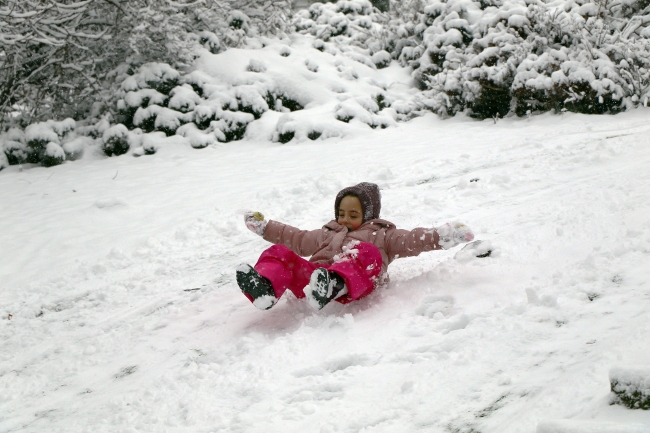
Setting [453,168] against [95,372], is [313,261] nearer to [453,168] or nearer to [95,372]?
[95,372]

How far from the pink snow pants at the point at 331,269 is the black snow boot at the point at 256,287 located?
0.11ft

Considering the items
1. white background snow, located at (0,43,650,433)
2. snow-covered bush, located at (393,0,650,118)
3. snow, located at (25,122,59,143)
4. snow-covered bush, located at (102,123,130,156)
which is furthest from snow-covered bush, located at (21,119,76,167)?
snow-covered bush, located at (393,0,650,118)

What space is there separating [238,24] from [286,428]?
1021cm

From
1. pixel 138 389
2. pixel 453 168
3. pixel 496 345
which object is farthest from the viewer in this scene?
pixel 453 168

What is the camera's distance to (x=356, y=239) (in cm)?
340

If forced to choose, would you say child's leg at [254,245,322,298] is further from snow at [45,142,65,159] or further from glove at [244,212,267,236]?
snow at [45,142,65,159]

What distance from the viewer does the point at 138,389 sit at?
252 centimetres

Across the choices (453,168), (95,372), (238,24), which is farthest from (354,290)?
(238,24)

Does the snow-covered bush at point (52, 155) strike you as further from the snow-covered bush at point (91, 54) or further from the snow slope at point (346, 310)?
the snow slope at point (346, 310)

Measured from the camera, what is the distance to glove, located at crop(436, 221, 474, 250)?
309cm

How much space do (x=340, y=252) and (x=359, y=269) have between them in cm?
29

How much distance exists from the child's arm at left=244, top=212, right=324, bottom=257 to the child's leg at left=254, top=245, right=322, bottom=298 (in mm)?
297

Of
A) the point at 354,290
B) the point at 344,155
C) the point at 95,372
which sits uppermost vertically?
the point at 344,155

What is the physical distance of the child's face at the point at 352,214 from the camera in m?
3.55
